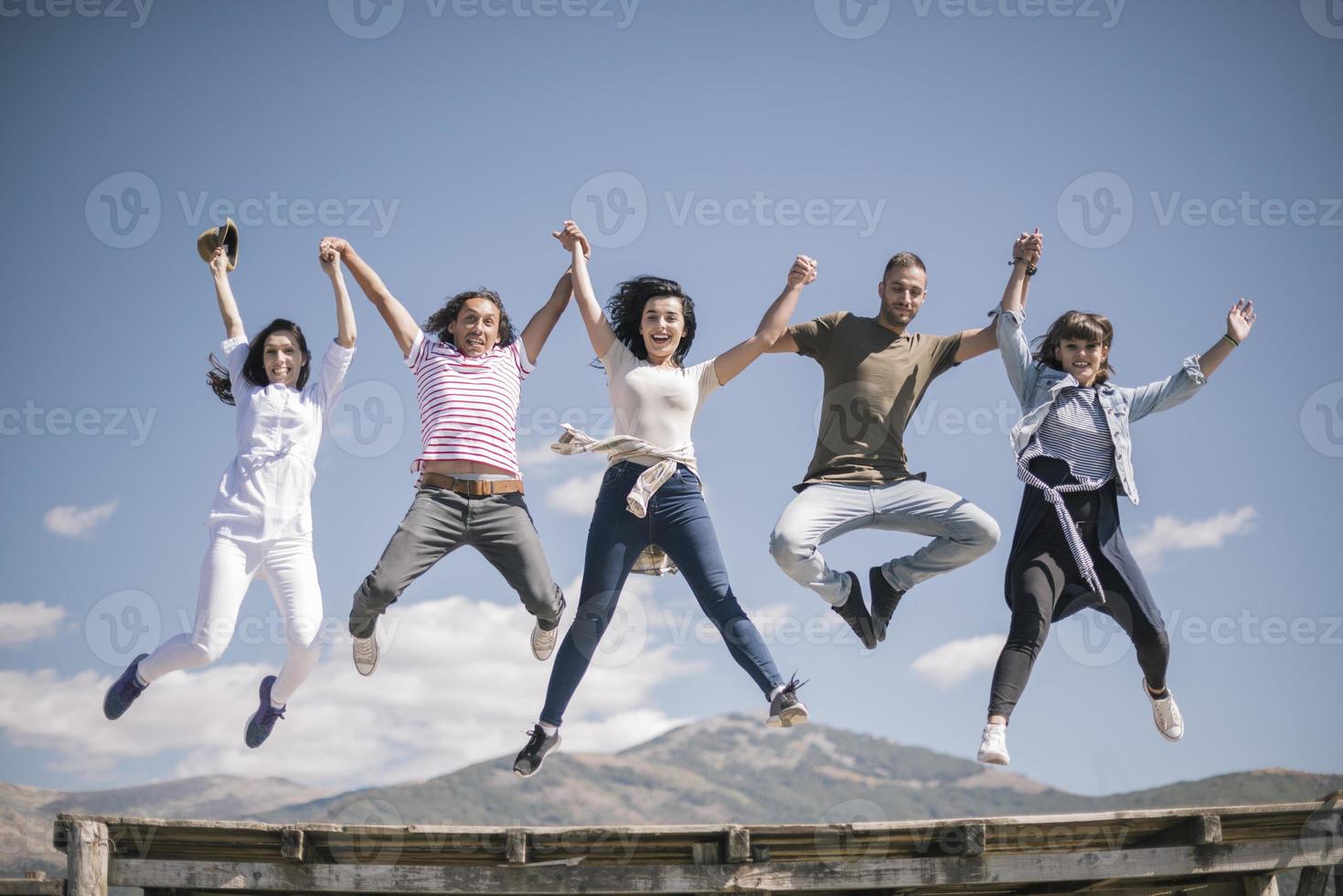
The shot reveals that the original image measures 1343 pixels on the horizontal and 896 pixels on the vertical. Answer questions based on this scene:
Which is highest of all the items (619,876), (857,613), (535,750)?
(857,613)

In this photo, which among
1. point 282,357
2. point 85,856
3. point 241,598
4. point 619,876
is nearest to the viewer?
point 85,856

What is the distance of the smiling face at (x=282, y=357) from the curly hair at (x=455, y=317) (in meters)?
0.89

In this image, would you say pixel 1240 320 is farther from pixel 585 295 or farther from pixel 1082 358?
pixel 585 295

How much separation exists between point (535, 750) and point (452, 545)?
139 centimetres

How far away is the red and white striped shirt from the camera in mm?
7867

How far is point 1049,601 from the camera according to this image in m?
7.43

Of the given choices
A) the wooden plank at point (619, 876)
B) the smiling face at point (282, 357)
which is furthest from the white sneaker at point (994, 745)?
the smiling face at point (282, 357)

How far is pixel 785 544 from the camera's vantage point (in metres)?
7.70

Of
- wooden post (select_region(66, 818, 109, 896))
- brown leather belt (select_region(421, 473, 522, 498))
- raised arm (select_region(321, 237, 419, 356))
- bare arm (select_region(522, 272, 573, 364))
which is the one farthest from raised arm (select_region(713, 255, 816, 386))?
wooden post (select_region(66, 818, 109, 896))

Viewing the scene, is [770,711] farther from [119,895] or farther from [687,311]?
[119,895]

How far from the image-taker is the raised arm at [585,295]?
831 centimetres

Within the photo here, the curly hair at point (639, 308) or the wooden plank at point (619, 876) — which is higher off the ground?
the curly hair at point (639, 308)

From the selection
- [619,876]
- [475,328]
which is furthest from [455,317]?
A: [619,876]

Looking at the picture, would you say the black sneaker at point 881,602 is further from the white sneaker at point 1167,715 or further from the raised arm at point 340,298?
the raised arm at point 340,298
